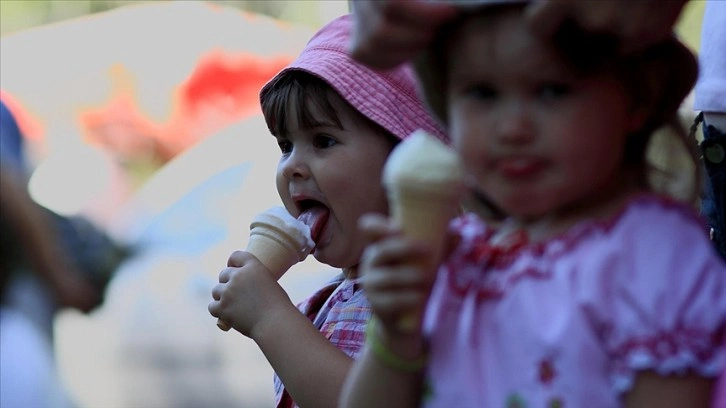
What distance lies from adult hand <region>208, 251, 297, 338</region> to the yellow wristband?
716 millimetres

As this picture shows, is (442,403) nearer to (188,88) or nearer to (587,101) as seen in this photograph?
(587,101)

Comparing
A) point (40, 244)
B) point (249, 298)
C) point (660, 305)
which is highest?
point (660, 305)

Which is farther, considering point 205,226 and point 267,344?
point 205,226

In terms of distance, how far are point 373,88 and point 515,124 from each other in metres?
0.98

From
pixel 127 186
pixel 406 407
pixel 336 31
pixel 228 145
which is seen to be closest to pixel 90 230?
pixel 127 186

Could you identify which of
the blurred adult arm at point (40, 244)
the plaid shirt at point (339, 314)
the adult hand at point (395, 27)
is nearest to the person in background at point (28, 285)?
the blurred adult arm at point (40, 244)

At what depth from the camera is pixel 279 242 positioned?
2096 millimetres

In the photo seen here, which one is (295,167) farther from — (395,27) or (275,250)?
(395,27)

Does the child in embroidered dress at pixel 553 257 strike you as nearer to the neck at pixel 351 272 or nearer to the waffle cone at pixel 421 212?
the waffle cone at pixel 421 212

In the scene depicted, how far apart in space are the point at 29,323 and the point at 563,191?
3.72 meters

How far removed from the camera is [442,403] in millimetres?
1270

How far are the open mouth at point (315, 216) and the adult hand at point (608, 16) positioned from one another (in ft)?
3.37

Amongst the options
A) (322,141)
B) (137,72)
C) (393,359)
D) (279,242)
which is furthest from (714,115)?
(137,72)

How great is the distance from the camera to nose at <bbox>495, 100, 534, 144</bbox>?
1.21 metres
